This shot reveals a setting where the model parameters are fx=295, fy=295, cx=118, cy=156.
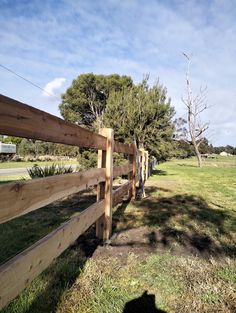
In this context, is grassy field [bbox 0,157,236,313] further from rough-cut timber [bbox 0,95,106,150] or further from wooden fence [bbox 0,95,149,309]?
rough-cut timber [bbox 0,95,106,150]

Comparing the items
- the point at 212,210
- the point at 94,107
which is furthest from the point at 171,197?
the point at 94,107

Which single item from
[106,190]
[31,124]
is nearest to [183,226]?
[106,190]

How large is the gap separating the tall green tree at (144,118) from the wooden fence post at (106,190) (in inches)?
371

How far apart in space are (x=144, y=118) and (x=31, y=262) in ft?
41.7

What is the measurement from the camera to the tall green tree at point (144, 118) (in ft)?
46.2

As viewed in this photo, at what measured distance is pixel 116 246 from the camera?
3.83m

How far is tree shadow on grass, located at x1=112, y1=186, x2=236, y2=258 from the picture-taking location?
3.79 meters

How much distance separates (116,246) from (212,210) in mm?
3191

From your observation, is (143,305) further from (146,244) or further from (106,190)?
(106,190)

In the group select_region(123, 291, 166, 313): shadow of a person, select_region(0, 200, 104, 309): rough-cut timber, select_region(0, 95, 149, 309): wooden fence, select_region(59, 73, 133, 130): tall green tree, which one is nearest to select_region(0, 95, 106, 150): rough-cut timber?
select_region(0, 95, 149, 309): wooden fence

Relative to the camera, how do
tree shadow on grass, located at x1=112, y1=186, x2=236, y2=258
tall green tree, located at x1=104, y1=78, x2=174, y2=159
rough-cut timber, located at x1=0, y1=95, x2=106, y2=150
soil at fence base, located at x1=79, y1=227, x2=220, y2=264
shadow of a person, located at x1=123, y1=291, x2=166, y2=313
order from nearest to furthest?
rough-cut timber, located at x1=0, y1=95, x2=106, y2=150 < shadow of a person, located at x1=123, y1=291, x2=166, y2=313 < soil at fence base, located at x1=79, y1=227, x2=220, y2=264 < tree shadow on grass, located at x1=112, y1=186, x2=236, y2=258 < tall green tree, located at x1=104, y1=78, x2=174, y2=159

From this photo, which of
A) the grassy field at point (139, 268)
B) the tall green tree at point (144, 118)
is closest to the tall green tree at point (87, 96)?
the tall green tree at point (144, 118)

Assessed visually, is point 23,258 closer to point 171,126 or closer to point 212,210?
point 212,210

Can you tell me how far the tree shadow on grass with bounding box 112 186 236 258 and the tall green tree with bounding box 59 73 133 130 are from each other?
74.5 ft
